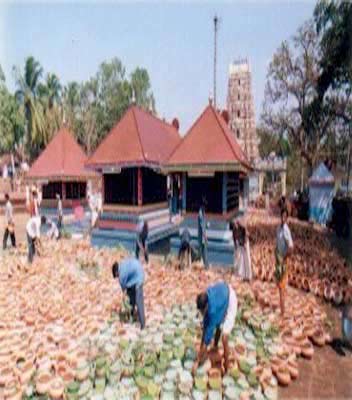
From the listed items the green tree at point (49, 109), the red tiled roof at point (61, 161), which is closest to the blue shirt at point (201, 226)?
the red tiled roof at point (61, 161)

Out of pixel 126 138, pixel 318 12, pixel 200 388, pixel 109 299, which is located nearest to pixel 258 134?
pixel 126 138

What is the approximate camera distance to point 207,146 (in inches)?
316

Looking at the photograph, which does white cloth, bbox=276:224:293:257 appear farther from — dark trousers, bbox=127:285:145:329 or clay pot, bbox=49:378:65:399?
clay pot, bbox=49:378:65:399

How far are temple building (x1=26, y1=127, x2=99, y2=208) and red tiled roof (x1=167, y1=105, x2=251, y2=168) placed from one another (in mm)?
4930

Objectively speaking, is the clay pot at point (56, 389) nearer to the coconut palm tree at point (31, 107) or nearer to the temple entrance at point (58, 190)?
the temple entrance at point (58, 190)

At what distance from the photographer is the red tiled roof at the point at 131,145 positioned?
29.5ft

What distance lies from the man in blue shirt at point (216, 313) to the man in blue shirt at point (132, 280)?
42.5 inches

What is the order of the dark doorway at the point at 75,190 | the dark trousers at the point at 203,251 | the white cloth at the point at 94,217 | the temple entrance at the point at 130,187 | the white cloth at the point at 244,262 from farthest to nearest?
1. the dark doorway at the point at 75,190
2. the white cloth at the point at 94,217
3. the temple entrance at the point at 130,187
4. the dark trousers at the point at 203,251
5. the white cloth at the point at 244,262

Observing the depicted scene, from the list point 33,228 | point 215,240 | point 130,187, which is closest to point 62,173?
point 130,187

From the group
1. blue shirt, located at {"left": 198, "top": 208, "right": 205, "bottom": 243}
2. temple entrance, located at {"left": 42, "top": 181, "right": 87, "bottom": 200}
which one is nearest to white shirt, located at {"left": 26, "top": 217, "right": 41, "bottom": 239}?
blue shirt, located at {"left": 198, "top": 208, "right": 205, "bottom": 243}

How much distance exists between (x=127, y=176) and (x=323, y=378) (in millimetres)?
6668

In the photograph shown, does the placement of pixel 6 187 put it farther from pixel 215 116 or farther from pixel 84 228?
pixel 215 116

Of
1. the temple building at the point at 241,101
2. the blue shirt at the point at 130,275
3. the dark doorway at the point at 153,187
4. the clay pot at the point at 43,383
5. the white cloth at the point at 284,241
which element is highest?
the temple building at the point at 241,101

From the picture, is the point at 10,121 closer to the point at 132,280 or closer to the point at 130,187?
the point at 130,187
